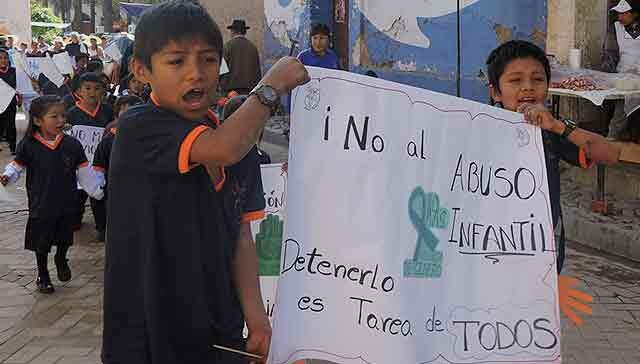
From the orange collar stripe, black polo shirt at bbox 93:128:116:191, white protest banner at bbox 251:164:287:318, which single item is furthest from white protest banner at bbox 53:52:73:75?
white protest banner at bbox 251:164:287:318

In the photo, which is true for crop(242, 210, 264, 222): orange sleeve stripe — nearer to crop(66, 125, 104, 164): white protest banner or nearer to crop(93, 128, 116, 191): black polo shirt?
crop(93, 128, 116, 191): black polo shirt

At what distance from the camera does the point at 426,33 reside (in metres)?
12.7

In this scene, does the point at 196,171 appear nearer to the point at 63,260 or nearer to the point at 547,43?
the point at 63,260

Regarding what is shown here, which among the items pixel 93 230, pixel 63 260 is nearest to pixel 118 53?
pixel 93 230

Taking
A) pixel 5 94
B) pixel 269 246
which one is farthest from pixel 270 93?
pixel 5 94

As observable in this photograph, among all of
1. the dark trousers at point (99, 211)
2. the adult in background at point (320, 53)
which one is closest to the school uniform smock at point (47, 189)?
the dark trousers at point (99, 211)

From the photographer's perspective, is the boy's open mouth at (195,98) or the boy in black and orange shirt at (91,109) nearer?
the boy's open mouth at (195,98)

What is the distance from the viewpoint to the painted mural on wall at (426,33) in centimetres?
1045

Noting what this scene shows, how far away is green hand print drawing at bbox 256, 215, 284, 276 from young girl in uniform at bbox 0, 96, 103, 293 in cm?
Result: 256

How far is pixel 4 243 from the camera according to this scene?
7.79 meters

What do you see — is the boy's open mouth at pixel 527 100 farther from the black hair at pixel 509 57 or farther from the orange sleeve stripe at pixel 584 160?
the orange sleeve stripe at pixel 584 160

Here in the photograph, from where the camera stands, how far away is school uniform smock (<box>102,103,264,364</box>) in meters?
2.19

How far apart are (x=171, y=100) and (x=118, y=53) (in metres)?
13.9

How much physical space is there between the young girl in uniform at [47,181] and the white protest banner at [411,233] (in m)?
4.00
